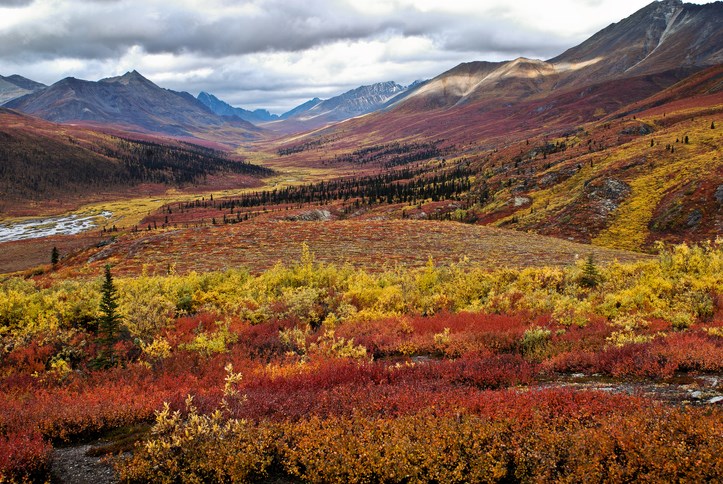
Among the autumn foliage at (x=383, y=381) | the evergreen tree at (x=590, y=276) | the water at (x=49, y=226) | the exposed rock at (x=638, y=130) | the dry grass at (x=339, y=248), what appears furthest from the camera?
the water at (x=49, y=226)

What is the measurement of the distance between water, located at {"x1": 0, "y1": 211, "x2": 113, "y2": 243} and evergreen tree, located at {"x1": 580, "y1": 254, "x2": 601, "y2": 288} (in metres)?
116

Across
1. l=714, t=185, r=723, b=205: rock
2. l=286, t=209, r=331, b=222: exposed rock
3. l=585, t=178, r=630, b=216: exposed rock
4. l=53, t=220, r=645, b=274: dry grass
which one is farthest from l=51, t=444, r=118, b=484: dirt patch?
l=286, t=209, r=331, b=222: exposed rock

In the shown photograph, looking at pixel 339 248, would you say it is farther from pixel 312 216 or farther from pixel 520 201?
pixel 312 216

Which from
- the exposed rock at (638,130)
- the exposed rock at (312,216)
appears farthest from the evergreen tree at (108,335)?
the exposed rock at (638,130)

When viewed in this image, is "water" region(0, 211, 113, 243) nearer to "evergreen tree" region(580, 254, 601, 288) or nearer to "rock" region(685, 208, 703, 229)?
"evergreen tree" region(580, 254, 601, 288)

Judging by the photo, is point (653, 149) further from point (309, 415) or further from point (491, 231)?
point (309, 415)

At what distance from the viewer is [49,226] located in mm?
113562

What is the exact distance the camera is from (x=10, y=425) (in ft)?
20.4

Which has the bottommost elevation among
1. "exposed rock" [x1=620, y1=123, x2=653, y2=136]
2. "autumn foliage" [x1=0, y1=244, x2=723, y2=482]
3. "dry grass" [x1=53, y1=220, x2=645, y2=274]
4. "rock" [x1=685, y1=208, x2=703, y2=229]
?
"rock" [x1=685, y1=208, x2=703, y2=229]

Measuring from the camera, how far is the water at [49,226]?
326 ft

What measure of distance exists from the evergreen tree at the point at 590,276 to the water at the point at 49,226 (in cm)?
11577

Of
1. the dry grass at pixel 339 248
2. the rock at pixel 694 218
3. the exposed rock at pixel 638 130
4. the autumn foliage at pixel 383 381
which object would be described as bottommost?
the rock at pixel 694 218

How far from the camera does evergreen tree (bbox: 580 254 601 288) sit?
51.9 ft

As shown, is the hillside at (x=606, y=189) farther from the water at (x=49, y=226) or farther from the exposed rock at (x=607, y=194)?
the water at (x=49, y=226)
